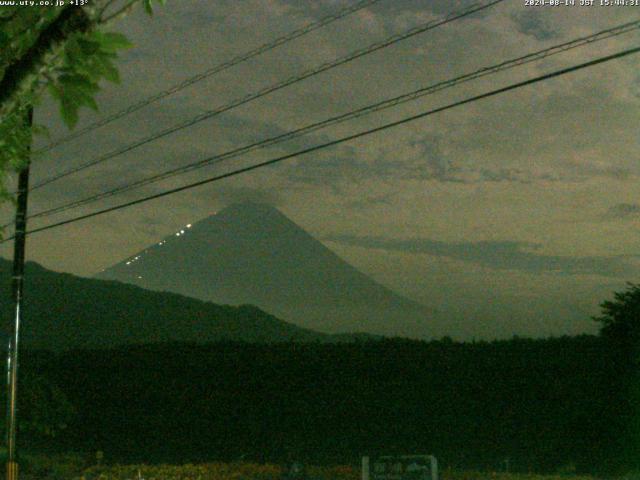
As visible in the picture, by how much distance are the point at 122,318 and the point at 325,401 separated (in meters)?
48.3

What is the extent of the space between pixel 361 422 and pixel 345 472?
446 centimetres

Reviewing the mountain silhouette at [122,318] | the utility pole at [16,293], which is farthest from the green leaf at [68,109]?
the mountain silhouette at [122,318]

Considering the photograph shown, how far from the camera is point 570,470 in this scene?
16.8m

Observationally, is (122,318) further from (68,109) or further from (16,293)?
(68,109)

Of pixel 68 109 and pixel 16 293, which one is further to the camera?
pixel 16 293

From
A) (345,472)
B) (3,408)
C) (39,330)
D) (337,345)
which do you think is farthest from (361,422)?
(39,330)

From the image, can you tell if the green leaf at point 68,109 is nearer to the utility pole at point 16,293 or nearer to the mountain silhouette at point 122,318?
the utility pole at point 16,293

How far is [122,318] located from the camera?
217 ft

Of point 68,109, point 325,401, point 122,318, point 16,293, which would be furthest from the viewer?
point 122,318

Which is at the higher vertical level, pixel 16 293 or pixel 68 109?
pixel 16 293

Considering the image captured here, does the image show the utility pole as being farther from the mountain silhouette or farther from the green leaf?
the mountain silhouette

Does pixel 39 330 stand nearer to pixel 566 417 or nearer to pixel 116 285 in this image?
pixel 116 285

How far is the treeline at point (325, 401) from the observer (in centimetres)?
1889

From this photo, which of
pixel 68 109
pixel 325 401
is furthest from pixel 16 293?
pixel 68 109
